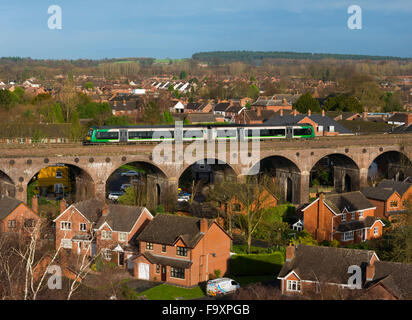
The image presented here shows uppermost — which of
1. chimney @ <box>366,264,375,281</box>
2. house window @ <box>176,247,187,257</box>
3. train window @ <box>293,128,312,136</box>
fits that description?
train window @ <box>293,128,312,136</box>

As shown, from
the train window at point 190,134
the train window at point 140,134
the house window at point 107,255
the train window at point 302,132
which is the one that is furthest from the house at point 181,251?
the train window at point 302,132

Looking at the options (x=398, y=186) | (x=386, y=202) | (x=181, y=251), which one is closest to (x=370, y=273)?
(x=181, y=251)

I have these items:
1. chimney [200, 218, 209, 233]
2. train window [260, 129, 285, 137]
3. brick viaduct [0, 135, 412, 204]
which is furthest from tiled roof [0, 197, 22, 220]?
train window [260, 129, 285, 137]

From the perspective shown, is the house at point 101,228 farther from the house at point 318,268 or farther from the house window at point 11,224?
the house at point 318,268

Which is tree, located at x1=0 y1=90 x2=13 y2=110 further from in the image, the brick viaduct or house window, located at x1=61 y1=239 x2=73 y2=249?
house window, located at x1=61 y1=239 x2=73 y2=249

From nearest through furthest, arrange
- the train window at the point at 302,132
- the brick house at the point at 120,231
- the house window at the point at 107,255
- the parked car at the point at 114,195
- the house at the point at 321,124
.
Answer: the brick house at the point at 120,231
the house window at the point at 107,255
the parked car at the point at 114,195
the train window at the point at 302,132
the house at the point at 321,124

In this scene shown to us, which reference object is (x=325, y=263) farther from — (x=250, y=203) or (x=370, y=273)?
(x=250, y=203)
